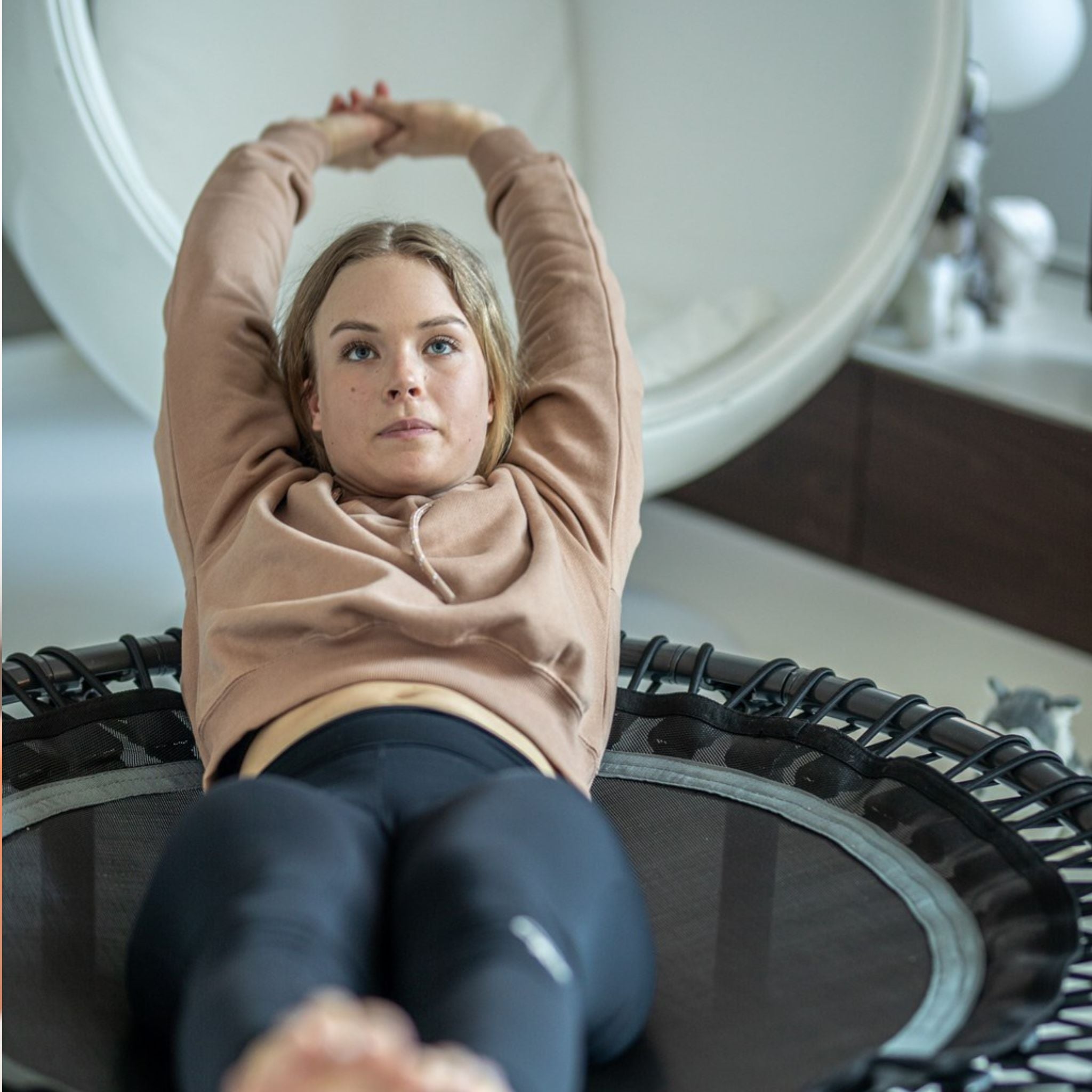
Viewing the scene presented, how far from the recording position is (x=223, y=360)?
1263mm

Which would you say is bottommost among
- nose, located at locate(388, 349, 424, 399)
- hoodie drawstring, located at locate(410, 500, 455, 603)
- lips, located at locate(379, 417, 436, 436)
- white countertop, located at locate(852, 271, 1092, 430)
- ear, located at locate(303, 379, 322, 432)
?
white countertop, located at locate(852, 271, 1092, 430)

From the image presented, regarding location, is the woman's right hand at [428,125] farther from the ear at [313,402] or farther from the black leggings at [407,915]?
the black leggings at [407,915]

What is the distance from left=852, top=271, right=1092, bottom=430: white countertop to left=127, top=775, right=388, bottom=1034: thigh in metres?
1.29

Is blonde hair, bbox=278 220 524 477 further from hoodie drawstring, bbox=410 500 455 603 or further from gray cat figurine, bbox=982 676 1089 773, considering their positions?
gray cat figurine, bbox=982 676 1089 773

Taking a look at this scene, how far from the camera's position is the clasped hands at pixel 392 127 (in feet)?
5.14

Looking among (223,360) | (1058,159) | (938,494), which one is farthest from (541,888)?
(1058,159)

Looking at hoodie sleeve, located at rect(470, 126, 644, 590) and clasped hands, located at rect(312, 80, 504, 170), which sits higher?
clasped hands, located at rect(312, 80, 504, 170)

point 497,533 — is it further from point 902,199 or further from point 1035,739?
point 902,199

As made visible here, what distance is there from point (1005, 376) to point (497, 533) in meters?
1.25

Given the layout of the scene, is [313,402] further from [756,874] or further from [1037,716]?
[1037,716]

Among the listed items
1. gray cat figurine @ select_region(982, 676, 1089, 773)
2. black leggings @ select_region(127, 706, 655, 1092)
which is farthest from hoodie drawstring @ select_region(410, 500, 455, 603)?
gray cat figurine @ select_region(982, 676, 1089, 773)

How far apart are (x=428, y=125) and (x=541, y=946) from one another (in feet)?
3.30

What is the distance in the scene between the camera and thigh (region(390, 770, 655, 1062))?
815 millimetres

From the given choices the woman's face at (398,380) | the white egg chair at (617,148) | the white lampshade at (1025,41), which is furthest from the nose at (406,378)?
the white lampshade at (1025,41)
